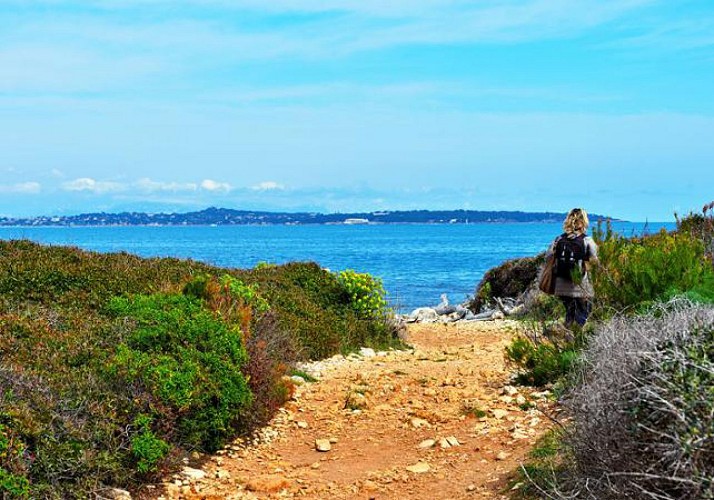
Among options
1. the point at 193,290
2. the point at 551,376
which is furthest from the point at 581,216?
the point at 193,290

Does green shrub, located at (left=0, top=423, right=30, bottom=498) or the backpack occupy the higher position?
the backpack

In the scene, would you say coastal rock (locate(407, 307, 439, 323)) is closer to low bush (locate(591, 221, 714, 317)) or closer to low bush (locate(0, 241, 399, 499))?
low bush (locate(0, 241, 399, 499))

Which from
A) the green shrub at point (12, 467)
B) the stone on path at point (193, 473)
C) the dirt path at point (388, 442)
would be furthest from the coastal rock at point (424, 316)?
the green shrub at point (12, 467)

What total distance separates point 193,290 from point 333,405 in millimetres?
2051

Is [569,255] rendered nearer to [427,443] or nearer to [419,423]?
[419,423]

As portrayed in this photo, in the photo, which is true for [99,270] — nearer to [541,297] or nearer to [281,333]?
[281,333]

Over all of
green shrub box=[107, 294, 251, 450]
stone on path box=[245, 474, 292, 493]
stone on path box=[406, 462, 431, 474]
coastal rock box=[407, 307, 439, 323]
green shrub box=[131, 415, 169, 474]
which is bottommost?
coastal rock box=[407, 307, 439, 323]

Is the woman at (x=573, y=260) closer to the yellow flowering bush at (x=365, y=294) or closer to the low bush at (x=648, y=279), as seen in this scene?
the low bush at (x=648, y=279)

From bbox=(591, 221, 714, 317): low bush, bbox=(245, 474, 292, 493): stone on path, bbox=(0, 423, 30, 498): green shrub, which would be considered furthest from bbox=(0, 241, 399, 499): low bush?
bbox=(591, 221, 714, 317): low bush

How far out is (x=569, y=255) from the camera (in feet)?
36.6

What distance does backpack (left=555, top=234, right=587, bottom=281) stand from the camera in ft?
36.4

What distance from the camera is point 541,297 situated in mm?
19844

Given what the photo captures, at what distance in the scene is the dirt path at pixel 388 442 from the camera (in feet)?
22.7

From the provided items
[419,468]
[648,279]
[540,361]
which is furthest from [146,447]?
[648,279]
